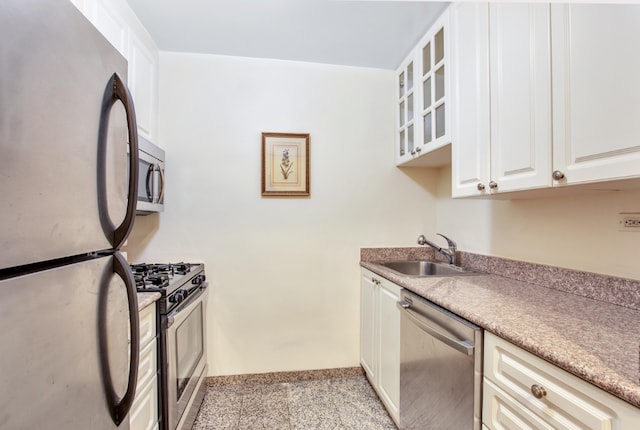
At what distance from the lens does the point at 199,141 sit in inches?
85.6

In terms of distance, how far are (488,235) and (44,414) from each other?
2.12 metres

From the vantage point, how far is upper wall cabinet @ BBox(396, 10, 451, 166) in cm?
170

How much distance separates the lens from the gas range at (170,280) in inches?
54.0

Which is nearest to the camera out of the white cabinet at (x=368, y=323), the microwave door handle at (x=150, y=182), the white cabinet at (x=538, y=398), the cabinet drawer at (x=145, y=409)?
the white cabinet at (x=538, y=398)

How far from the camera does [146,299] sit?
1.22 metres

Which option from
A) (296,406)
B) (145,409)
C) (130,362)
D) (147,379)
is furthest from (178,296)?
(296,406)

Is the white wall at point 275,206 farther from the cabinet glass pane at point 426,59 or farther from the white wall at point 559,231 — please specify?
the white wall at point 559,231

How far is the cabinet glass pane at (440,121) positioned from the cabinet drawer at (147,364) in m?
1.92

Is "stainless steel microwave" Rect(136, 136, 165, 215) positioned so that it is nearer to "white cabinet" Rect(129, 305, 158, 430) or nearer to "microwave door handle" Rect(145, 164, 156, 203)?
"microwave door handle" Rect(145, 164, 156, 203)

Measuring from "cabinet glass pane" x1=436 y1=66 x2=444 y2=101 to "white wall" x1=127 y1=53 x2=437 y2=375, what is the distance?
66cm

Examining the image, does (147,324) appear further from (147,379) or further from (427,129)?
(427,129)

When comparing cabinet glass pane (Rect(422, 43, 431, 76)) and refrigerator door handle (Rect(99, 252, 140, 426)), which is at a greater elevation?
cabinet glass pane (Rect(422, 43, 431, 76))

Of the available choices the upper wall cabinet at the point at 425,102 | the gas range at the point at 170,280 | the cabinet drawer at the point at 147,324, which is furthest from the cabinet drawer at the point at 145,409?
the upper wall cabinet at the point at 425,102

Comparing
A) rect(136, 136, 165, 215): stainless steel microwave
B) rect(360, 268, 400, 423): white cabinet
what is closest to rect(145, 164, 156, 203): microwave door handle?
rect(136, 136, 165, 215): stainless steel microwave
